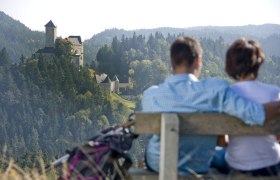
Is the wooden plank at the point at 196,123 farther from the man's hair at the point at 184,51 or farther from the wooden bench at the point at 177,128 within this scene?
the man's hair at the point at 184,51

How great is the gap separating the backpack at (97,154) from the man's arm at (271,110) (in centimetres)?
63

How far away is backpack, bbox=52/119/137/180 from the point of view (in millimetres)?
2654

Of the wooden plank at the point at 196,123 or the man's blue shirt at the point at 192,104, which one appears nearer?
the wooden plank at the point at 196,123

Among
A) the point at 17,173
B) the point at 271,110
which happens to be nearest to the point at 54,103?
the point at 17,173

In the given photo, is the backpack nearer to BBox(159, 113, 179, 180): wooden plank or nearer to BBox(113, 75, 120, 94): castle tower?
BBox(159, 113, 179, 180): wooden plank

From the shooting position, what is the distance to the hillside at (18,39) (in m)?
136

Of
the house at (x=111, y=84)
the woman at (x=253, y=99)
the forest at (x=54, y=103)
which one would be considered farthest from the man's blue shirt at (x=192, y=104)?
the house at (x=111, y=84)

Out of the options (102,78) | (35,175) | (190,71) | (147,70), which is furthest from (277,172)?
(147,70)

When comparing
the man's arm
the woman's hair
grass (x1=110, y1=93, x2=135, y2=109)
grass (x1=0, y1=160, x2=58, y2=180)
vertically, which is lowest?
grass (x1=110, y1=93, x2=135, y2=109)

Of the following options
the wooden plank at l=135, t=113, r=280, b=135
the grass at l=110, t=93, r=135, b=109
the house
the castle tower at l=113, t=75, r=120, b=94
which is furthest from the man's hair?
the castle tower at l=113, t=75, r=120, b=94

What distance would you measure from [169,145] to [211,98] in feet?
1.15

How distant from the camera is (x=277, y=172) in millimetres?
2611

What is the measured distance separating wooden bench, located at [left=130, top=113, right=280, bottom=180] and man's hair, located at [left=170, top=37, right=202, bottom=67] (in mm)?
365

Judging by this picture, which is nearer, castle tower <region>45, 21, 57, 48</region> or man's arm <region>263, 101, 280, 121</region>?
man's arm <region>263, 101, 280, 121</region>
